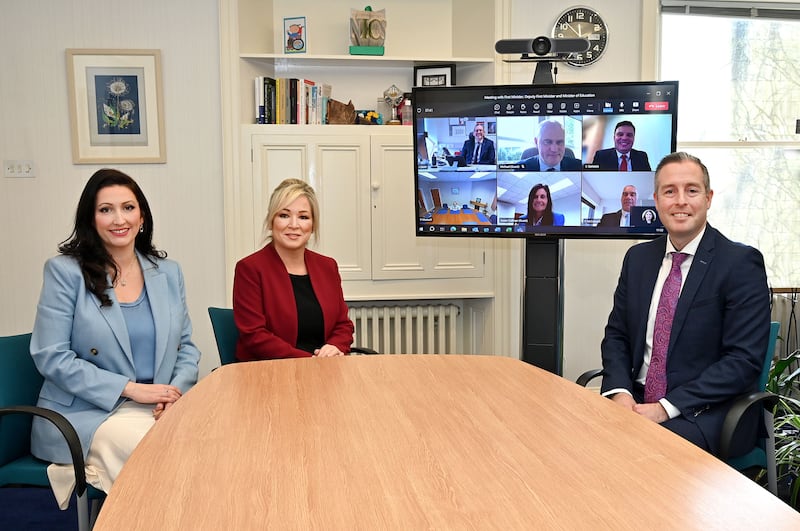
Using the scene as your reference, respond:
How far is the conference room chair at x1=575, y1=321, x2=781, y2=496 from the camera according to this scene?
223cm

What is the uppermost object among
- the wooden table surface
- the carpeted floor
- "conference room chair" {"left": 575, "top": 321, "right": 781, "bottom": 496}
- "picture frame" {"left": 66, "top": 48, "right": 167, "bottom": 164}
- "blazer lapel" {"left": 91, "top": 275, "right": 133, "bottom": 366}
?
"picture frame" {"left": 66, "top": 48, "right": 167, "bottom": 164}

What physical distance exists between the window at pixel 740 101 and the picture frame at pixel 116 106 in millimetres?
2847

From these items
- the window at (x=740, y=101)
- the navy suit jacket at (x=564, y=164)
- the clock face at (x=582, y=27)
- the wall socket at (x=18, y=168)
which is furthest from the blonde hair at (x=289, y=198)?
the window at (x=740, y=101)

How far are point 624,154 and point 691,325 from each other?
3.20 ft

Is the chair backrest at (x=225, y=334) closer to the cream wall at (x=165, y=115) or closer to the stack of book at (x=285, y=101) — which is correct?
the cream wall at (x=165, y=115)

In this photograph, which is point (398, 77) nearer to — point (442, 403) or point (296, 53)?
point (296, 53)

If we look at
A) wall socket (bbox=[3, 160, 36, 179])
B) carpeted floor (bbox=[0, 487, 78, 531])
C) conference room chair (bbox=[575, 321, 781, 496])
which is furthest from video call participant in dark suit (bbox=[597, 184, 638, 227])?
wall socket (bbox=[3, 160, 36, 179])

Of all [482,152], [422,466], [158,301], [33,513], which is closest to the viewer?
[422,466]

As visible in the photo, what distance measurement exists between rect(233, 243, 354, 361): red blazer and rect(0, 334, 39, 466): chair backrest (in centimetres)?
73

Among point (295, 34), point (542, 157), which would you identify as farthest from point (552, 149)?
point (295, 34)

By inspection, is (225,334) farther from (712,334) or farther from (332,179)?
(712,334)

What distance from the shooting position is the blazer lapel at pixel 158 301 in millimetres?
2641

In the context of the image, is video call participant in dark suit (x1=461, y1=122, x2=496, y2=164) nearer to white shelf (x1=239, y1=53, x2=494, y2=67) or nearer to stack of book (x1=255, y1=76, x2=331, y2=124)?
white shelf (x1=239, y1=53, x2=494, y2=67)

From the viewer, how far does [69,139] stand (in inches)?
159
